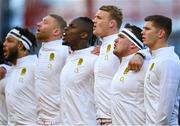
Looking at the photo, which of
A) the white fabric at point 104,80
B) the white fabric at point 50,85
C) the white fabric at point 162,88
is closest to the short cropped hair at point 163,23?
the white fabric at point 162,88

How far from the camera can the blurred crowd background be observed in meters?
6.66

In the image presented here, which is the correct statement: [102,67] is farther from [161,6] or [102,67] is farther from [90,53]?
[161,6]

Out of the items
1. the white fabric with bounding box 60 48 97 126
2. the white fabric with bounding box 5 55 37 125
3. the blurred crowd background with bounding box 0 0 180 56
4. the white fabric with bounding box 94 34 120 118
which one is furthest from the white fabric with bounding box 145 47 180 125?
the blurred crowd background with bounding box 0 0 180 56

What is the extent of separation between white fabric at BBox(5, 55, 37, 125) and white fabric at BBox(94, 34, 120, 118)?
0.95 metres

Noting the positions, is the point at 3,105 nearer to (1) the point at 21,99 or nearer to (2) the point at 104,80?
(1) the point at 21,99

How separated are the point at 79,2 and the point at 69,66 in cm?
213

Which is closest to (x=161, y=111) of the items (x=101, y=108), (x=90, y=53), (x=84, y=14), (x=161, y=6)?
(x=101, y=108)

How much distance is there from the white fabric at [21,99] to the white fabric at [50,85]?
8.7 inches

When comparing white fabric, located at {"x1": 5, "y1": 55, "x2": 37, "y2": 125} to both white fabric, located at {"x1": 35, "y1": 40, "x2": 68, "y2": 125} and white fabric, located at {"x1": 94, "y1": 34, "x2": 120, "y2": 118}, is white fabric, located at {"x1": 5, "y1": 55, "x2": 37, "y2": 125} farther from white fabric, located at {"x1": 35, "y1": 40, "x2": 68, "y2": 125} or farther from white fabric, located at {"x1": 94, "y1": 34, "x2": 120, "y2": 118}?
white fabric, located at {"x1": 94, "y1": 34, "x2": 120, "y2": 118}

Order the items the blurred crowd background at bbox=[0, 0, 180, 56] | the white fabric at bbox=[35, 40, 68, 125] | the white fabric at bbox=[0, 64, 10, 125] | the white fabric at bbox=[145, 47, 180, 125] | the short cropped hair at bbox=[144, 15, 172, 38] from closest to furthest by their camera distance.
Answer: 1. the white fabric at bbox=[145, 47, 180, 125]
2. the short cropped hair at bbox=[144, 15, 172, 38]
3. the white fabric at bbox=[35, 40, 68, 125]
4. the white fabric at bbox=[0, 64, 10, 125]
5. the blurred crowd background at bbox=[0, 0, 180, 56]

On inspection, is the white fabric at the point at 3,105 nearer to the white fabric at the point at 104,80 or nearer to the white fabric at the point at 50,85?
the white fabric at the point at 50,85

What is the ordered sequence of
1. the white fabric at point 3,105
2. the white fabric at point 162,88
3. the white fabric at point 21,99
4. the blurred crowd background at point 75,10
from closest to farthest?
the white fabric at point 162,88 < the white fabric at point 21,99 < the white fabric at point 3,105 < the blurred crowd background at point 75,10

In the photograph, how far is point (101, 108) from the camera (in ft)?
17.2

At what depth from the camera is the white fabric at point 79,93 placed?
5430 mm
